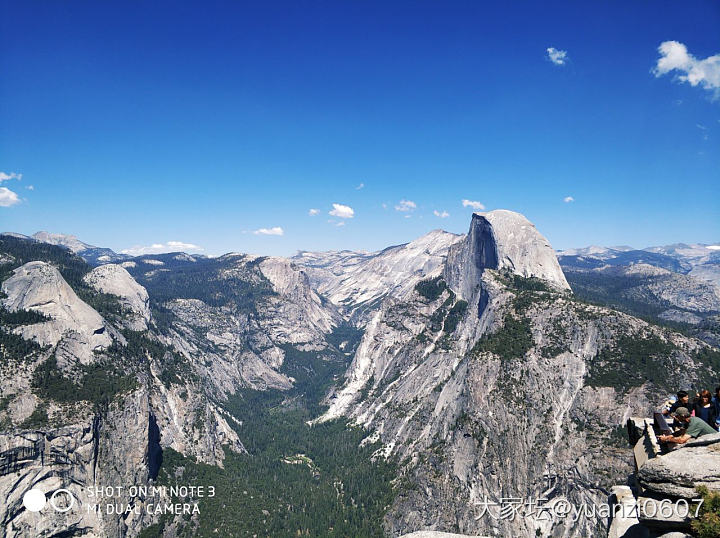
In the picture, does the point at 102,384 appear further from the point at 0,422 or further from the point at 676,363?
the point at 676,363

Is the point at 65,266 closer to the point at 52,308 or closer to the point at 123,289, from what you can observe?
the point at 123,289

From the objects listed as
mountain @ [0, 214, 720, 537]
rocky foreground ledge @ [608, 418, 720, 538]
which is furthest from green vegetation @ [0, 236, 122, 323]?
rocky foreground ledge @ [608, 418, 720, 538]

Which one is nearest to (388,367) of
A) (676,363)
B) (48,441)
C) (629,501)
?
(676,363)

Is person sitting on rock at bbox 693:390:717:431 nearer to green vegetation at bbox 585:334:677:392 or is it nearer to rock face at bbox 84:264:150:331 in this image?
green vegetation at bbox 585:334:677:392

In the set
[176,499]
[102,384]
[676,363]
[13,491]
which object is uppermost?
[676,363]

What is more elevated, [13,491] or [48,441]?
[48,441]

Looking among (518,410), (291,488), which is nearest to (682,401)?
(518,410)

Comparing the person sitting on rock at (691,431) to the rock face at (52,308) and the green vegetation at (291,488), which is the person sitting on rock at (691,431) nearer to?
→ the green vegetation at (291,488)
